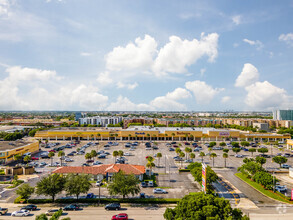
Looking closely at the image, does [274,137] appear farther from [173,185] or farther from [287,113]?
[287,113]

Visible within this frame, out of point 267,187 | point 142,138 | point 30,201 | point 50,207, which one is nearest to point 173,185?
point 267,187

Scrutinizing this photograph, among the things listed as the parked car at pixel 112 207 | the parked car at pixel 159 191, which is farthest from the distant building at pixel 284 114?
the parked car at pixel 112 207

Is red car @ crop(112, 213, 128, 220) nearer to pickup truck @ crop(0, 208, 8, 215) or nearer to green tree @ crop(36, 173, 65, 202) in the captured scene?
green tree @ crop(36, 173, 65, 202)

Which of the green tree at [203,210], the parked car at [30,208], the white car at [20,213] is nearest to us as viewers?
the green tree at [203,210]

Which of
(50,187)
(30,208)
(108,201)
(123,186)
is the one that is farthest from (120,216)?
(30,208)

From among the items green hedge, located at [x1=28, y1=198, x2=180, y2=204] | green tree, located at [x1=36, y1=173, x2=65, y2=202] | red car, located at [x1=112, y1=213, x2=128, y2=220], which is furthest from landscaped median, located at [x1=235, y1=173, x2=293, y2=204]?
green tree, located at [x1=36, y1=173, x2=65, y2=202]

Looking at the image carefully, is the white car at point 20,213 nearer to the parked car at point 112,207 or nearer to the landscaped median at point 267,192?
the parked car at point 112,207

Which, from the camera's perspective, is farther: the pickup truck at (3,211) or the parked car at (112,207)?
the parked car at (112,207)

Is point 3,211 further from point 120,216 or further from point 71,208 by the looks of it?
point 120,216
